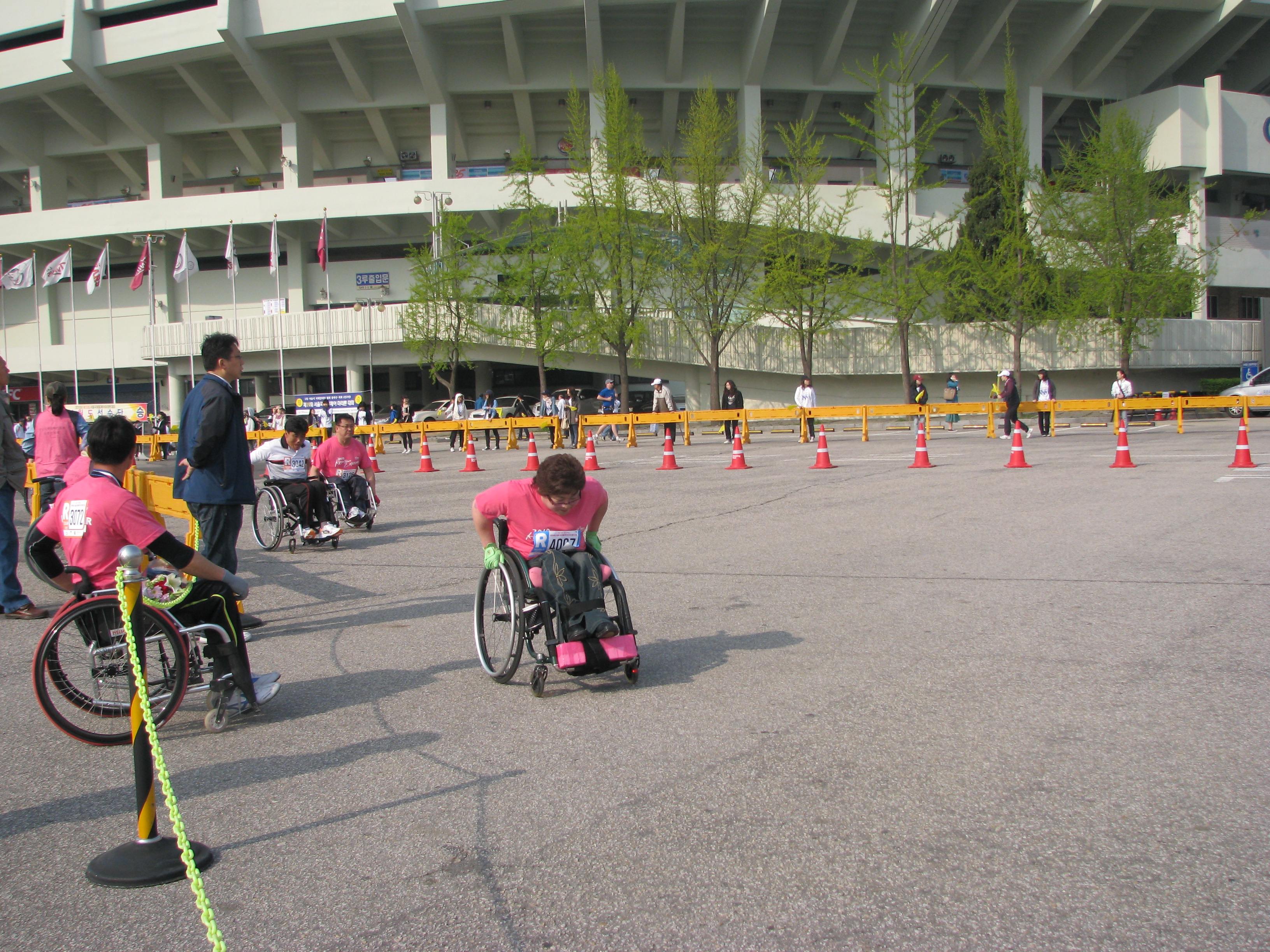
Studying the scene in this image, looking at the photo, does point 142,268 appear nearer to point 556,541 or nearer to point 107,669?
point 107,669

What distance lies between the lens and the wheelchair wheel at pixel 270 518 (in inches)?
437

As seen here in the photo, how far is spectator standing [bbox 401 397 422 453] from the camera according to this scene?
1341 inches

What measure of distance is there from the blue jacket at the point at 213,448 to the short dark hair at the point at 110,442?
594mm

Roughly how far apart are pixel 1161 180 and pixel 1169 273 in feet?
14.8

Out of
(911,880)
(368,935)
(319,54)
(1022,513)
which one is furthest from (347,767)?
(319,54)

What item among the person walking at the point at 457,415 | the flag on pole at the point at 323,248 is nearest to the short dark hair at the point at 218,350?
the person walking at the point at 457,415

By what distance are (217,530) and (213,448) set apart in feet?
1.69

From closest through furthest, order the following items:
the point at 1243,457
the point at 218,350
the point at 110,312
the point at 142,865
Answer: the point at 142,865 < the point at 218,350 < the point at 1243,457 < the point at 110,312

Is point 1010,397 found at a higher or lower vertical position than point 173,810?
higher

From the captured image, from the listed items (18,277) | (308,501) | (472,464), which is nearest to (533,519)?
(308,501)

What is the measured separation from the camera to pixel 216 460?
6004 mm

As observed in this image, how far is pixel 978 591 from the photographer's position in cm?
734

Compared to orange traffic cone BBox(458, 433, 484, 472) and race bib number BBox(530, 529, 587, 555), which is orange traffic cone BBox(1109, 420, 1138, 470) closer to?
orange traffic cone BBox(458, 433, 484, 472)

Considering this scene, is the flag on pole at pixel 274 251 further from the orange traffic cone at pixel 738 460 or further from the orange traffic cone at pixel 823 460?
the orange traffic cone at pixel 823 460
